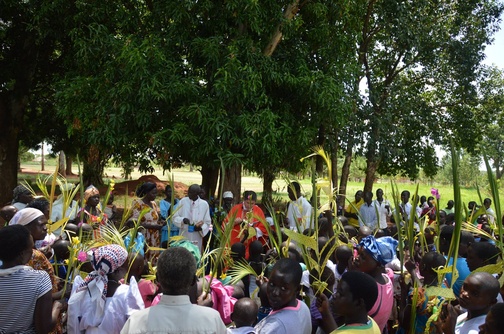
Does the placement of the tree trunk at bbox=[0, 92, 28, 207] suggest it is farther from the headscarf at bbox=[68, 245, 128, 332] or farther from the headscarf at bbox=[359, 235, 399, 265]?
the headscarf at bbox=[359, 235, 399, 265]

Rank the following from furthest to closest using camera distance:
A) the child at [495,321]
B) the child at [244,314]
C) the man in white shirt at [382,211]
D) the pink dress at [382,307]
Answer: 1. the man in white shirt at [382,211]
2. the pink dress at [382,307]
3. the child at [244,314]
4. the child at [495,321]

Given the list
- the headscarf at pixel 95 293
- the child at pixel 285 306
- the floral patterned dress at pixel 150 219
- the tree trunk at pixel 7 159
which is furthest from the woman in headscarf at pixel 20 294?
the tree trunk at pixel 7 159

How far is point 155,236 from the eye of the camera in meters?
6.46

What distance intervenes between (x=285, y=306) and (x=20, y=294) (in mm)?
1535

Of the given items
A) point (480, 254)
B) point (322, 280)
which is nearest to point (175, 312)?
point (322, 280)

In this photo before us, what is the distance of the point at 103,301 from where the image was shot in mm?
2895

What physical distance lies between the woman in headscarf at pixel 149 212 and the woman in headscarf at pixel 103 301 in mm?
3100

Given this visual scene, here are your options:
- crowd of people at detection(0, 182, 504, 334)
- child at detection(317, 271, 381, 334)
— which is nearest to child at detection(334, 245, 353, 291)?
crowd of people at detection(0, 182, 504, 334)

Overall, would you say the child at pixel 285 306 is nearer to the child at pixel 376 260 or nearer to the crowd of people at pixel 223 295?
the crowd of people at pixel 223 295

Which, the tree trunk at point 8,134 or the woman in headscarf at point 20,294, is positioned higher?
the tree trunk at point 8,134

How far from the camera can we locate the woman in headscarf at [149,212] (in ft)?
20.2

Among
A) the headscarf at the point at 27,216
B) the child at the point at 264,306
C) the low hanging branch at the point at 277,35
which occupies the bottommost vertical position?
the child at the point at 264,306

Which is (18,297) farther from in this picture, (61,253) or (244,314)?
(61,253)

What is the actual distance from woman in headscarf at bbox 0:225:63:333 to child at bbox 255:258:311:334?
124 centimetres
